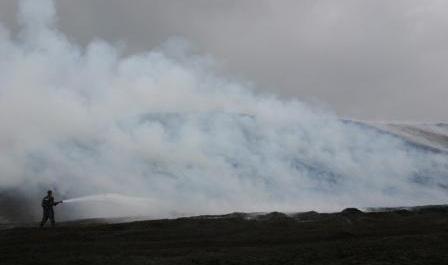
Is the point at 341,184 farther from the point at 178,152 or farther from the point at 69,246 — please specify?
the point at 69,246

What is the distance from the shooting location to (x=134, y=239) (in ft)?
94.4

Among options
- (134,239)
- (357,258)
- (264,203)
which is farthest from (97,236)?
(264,203)

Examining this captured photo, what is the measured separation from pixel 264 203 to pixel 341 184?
693cm

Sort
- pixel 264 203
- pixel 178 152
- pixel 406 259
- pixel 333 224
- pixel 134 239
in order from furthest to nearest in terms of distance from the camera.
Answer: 1. pixel 178 152
2. pixel 264 203
3. pixel 333 224
4. pixel 134 239
5. pixel 406 259

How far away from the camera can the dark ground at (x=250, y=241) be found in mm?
22469

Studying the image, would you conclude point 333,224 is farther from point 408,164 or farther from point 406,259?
point 408,164

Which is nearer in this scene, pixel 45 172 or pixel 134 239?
pixel 134 239

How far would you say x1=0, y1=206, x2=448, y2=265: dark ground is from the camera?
73.7 feet

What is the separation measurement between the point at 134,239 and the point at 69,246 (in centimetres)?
324

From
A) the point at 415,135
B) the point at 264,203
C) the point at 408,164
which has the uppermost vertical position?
the point at 415,135

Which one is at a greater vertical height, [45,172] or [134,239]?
[45,172]

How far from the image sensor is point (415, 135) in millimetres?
61562

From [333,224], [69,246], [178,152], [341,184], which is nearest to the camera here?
[69,246]

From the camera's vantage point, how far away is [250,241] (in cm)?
2714
